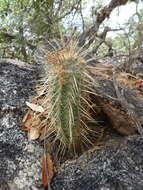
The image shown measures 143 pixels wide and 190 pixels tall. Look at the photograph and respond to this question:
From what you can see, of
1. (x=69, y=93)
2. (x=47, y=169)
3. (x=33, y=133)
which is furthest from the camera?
(x=33, y=133)

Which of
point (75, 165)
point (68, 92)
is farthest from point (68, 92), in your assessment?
point (75, 165)

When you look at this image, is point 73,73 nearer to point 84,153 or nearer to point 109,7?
point 84,153

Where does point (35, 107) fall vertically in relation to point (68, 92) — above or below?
below

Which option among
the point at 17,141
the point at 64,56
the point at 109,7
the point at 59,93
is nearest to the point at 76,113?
the point at 59,93

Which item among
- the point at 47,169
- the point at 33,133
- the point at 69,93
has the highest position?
the point at 69,93

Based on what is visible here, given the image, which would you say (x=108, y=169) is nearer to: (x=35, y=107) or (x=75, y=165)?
(x=75, y=165)

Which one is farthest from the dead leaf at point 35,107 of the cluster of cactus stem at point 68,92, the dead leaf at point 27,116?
the cluster of cactus stem at point 68,92

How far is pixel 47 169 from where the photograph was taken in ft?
4.19

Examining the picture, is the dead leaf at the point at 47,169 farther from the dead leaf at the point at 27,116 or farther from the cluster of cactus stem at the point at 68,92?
the dead leaf at the point at 27,116

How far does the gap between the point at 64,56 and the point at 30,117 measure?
16.6 inches

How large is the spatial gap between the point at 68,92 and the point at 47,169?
33 cm

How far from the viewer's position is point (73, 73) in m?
1.14

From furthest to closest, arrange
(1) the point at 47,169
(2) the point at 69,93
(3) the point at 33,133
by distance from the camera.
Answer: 1. (3) the point at 33,133
2. (1) the point at 47,169
3. (2) the point at 69,93

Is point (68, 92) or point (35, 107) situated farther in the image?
point (35, 107)
